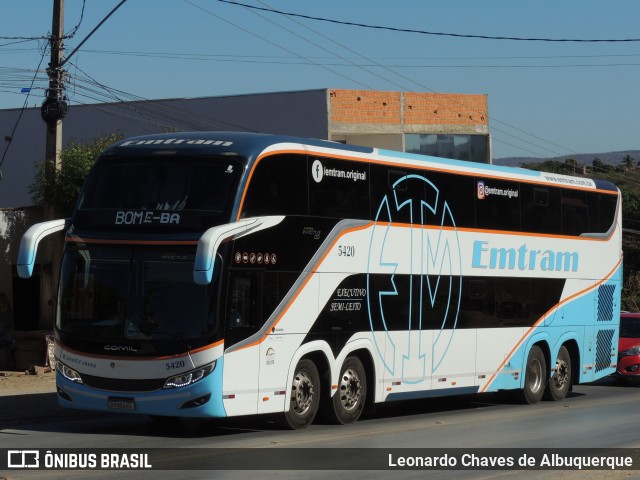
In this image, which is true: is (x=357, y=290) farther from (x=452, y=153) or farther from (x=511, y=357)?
(x=452, y=153)

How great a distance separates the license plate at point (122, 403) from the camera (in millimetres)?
14242

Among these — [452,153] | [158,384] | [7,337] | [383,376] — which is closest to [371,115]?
[452,153]

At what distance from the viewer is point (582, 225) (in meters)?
22.7

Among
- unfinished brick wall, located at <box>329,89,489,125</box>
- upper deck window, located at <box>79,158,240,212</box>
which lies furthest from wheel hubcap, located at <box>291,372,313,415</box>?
unfinished brick wall, located at <box>329,89,489,125</box>

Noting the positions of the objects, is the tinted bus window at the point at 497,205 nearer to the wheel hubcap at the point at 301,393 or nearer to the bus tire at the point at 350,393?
the bus tire at the point at 350,393

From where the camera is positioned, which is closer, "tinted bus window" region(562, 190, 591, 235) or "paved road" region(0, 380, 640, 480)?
"paved road" region(0, 380, 640, 480)

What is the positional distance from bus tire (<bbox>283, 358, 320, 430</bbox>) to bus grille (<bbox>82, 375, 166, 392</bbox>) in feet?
7.01

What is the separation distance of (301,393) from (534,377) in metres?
7.40

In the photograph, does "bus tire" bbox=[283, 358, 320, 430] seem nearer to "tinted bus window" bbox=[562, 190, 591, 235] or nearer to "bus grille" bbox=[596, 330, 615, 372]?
"tinted bus window" bbox=[562, 190, 591, 235]

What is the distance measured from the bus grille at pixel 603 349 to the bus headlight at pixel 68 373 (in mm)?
12567

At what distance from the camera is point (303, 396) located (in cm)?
1592

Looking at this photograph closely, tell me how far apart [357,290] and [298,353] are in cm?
174

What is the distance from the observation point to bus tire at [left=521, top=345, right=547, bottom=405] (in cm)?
2153

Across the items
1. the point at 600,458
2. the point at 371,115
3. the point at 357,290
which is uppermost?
the point at 371,115
